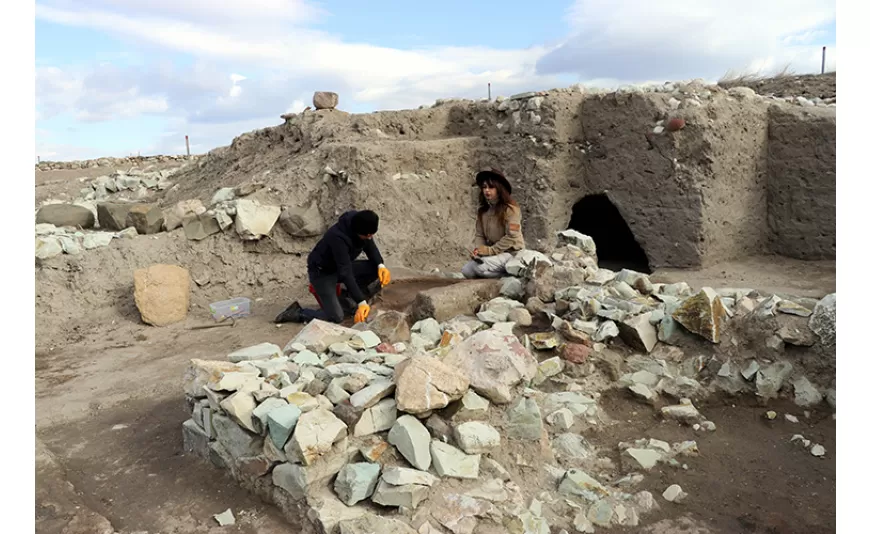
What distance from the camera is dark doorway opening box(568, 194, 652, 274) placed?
10.2 metres

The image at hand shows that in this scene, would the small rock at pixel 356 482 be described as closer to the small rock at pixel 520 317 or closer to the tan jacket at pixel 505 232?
the small rock at pixel 520 317

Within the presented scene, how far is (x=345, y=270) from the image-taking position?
5.55m

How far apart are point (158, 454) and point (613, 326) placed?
3299 millimetres

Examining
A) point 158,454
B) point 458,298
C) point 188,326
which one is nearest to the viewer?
point 158,454

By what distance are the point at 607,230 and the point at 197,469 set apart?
338 inches

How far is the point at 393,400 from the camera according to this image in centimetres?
310

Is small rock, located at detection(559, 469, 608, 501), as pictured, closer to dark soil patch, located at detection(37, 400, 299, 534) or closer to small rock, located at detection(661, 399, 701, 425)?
small rock, located at detection(661, 399, 701, 425)

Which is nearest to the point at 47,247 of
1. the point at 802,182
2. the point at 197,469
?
the point at 197,469

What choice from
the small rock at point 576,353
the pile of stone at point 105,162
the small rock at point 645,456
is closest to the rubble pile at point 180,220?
the small rock at point 576,353

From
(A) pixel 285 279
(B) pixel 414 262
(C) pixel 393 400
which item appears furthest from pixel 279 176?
(C) pixel 393 400

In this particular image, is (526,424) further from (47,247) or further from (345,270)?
(47,247)

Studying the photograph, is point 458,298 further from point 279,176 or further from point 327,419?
point 279,176

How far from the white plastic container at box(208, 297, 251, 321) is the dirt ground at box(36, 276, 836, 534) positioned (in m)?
1.61

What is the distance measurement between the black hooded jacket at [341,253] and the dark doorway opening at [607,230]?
5.43 meters
